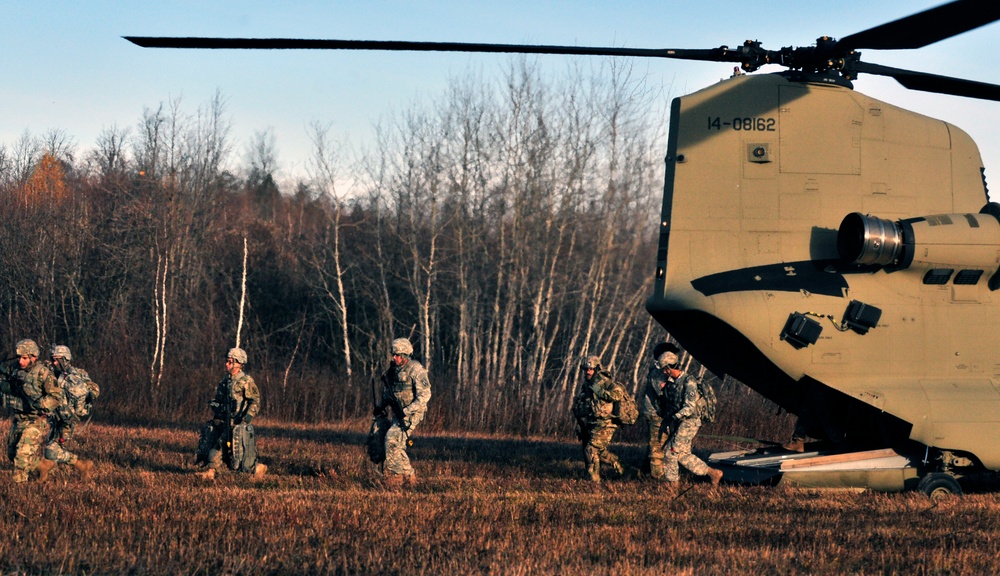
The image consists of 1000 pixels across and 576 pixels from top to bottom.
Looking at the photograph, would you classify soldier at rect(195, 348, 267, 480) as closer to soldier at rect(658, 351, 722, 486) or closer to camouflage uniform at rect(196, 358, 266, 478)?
camouflage uniform at rect(196, 358, 266, 478)

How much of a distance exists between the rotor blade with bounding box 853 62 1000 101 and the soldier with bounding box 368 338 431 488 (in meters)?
5.56

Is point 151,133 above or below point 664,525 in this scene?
above

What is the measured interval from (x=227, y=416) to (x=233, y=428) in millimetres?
225

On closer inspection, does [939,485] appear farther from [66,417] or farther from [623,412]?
[66,417]

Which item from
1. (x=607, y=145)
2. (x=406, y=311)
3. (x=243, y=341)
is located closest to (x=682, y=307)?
(x=607, y=145)

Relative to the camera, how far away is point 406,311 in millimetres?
29969

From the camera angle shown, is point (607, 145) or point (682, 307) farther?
point (607, 145)

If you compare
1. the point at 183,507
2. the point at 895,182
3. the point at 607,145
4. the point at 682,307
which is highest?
the point at 607,145

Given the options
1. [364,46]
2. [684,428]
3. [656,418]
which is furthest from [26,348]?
[684,428]

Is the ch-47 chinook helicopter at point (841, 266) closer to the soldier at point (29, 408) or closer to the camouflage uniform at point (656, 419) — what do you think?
the camouflage uniform at point (656, 419)

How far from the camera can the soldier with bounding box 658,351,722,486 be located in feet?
38.6

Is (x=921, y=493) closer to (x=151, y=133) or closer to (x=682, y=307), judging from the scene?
(x=682, y=307)

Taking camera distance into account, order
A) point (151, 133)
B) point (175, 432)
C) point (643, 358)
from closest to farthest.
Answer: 1. point (175, 432)
2. point (643, 358)
3. point (151, 133)

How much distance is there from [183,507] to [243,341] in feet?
71.5
